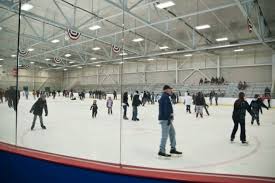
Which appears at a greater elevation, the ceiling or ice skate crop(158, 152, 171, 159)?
the ceiling

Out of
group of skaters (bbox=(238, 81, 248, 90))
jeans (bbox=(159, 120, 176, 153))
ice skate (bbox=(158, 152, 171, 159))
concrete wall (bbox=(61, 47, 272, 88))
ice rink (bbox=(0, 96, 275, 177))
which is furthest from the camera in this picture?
group of skaters (bbox=(238, 81, 248, 90))

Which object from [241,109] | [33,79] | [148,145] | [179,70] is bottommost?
[148,145]

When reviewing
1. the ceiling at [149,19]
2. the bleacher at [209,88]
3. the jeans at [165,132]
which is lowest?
the jeans at [165,132]

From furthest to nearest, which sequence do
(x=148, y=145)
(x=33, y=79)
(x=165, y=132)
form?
(x=148, y=145), (x=33, y=79), (x=165, y=132)

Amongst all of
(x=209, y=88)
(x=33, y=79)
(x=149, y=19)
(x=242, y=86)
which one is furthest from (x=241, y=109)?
(x=149, y=19)

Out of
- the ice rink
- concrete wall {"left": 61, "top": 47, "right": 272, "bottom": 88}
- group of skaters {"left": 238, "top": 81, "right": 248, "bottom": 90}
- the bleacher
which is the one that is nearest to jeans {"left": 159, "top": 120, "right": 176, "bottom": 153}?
the ice rink

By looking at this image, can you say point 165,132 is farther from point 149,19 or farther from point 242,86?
point 149,19

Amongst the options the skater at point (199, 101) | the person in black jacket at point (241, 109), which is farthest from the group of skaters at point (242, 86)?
the skater at point (199, 101)

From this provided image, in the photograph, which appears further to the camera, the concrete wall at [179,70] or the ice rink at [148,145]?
the concrete wall at [179,70]

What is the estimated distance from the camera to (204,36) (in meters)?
16.7

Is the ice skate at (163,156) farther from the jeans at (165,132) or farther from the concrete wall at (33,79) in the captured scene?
the concrete wall at (33,79)

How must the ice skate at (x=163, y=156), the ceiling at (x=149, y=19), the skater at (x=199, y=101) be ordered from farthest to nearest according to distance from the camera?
1. the ceiling at (x=149, y=19)
2. the skater at (x=199, y=101)
3. the ice skate at (x=163, y=156)

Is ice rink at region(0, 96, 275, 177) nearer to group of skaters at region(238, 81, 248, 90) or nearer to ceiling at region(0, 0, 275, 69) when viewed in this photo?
group of skaters at region(238, 81, 248, 90)

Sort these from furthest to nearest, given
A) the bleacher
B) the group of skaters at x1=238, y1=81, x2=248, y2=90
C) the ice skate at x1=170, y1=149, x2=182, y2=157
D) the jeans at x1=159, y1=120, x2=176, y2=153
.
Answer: the group of skaters at x1=238, y1=81, x2=248, y2=90, the bleacher, the ice skate at x1=170, y1=149, x2=182, y2=157, the jeans at x1=159, y1=120, x2=176, y2=153
